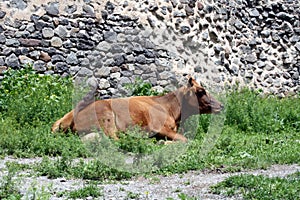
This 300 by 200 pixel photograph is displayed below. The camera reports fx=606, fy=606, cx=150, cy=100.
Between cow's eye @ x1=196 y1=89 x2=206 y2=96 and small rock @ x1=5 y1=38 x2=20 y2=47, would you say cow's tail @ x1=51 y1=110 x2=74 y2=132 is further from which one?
small rock @ x1=5 y1=38 x2=20 y2=47

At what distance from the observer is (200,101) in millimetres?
9641

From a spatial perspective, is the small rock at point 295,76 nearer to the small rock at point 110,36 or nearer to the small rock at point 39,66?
the small rock at point 110,36

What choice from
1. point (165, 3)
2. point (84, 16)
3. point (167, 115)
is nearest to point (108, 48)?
point (84, 16)

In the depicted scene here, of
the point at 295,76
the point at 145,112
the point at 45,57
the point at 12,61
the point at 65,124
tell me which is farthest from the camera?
the point at 295,76

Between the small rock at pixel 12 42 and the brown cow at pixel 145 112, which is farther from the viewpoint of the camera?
the small rock at pixel 12 42

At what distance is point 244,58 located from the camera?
15.9 metres

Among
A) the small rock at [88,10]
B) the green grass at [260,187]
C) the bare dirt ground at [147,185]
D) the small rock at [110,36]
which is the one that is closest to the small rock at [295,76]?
the small rock at [110,36]

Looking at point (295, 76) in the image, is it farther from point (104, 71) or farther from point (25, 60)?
point (25, 60)

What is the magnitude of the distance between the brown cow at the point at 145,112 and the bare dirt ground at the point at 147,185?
6.52ft

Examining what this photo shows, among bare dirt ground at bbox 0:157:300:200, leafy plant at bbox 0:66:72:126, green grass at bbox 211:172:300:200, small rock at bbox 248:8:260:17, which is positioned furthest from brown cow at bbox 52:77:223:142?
small rock at bbox 248:8:260:17

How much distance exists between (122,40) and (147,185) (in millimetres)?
7372

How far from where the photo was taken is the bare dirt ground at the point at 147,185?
587 cm

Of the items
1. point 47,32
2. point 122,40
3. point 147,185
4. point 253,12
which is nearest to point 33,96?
point 47,32

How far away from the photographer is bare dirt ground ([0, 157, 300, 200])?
587cm
